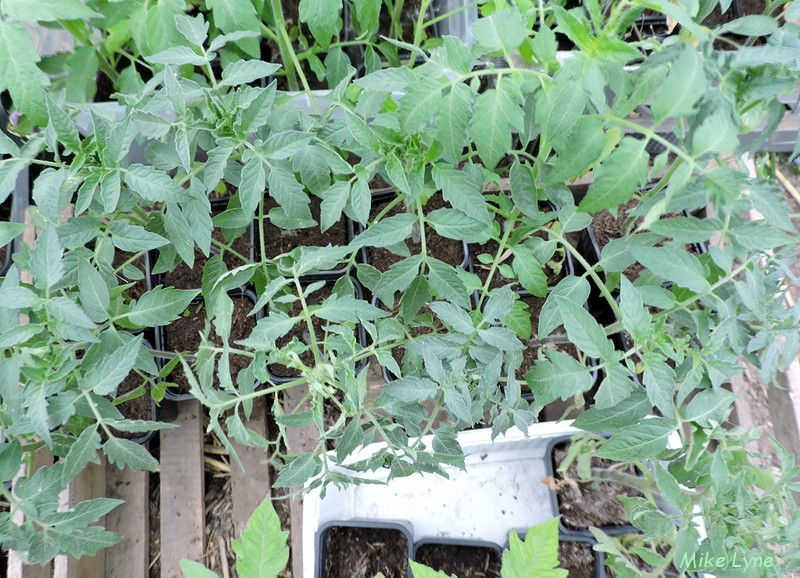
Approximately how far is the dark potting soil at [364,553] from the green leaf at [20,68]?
98 cm

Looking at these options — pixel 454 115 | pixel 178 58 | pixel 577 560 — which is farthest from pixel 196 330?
pixel 577 560

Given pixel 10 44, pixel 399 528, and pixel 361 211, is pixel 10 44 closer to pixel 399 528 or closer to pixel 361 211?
pixel 361 211

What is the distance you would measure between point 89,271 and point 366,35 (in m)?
0.79

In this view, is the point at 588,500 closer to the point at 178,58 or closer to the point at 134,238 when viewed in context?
the point at 134,238

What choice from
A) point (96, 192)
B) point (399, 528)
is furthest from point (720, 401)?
point (96, 192)

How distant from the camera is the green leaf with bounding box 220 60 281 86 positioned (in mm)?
828

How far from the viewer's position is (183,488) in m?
1.38

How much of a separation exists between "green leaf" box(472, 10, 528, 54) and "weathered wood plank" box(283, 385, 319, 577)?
3.15 feet

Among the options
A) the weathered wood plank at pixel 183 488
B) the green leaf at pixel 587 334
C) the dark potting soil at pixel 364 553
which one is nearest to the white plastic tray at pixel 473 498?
the dark potting soil at pixel 364 553

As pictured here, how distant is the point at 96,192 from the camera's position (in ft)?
2.82

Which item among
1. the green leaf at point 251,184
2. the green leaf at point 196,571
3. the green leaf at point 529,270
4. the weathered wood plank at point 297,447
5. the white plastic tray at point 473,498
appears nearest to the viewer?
the green leaf at point 196,571

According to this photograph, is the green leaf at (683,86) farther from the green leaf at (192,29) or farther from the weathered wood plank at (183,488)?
the weathered wood plank at (183,488)

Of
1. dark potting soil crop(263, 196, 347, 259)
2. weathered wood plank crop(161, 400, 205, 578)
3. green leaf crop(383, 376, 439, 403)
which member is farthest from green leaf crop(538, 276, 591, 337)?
weathered wood plank crop(161, 400, 205, 578)

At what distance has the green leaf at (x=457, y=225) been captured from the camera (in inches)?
35.0
